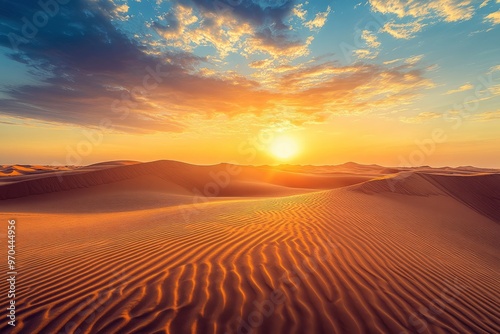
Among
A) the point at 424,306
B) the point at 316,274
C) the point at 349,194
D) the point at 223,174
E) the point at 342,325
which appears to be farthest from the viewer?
the point at 223,174

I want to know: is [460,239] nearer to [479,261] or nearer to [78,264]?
[479,261]

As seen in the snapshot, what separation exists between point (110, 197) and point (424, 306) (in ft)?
61.6

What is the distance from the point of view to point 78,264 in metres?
4.62

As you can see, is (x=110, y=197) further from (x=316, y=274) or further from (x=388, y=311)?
(x=388, y=311)

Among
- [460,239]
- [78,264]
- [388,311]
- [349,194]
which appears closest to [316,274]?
[388,311]

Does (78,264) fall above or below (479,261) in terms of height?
above

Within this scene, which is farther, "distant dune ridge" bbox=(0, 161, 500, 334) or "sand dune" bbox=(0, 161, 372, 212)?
"sand dune" bbox=(0, 161, 372, 212)

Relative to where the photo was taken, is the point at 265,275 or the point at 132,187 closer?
the point at 265,275

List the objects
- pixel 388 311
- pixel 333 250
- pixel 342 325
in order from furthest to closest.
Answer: pixel 333 250 → pixel 388 311 → pixel 342 325

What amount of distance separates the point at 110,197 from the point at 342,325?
18.3 meters

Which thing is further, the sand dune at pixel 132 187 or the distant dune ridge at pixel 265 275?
the sand dune at pixel 132 187

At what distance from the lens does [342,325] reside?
9.18 ft

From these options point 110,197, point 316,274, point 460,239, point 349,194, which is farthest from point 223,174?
point 316,274

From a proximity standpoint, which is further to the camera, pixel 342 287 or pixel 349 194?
pixel 349 194
